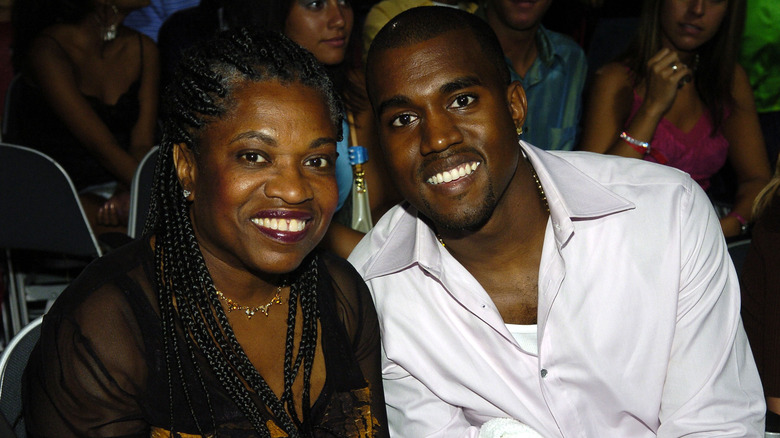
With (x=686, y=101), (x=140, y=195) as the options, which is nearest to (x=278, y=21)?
(x=140, y=195)

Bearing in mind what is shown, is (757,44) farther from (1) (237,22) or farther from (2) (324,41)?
(1) (237,22)

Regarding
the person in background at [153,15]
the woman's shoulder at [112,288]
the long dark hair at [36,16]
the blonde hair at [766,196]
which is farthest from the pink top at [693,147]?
the person in background at [153,15]

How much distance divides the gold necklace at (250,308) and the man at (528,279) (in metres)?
0.26

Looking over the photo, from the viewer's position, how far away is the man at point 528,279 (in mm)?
1835

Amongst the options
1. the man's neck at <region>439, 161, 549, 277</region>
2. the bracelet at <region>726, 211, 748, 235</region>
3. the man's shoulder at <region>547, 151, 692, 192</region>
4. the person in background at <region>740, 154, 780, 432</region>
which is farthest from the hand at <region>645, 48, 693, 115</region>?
the man's neck at <region>439, 161, 549, 277</region>

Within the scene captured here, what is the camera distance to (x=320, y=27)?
10.3 feet

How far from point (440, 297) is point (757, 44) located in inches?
108

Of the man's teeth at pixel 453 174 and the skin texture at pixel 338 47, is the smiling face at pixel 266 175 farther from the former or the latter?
the skin texture at pixel 338 47

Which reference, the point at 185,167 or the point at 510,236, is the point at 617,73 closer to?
the point at 510,236

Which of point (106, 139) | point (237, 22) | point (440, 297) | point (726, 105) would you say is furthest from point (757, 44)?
point (106, 139)

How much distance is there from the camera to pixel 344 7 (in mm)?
3201

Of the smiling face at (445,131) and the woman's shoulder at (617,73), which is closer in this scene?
the smiling face at (445,131)

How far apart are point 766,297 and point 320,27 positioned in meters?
1.92

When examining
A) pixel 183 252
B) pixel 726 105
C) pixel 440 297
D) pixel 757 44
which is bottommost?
pixel 440 297
